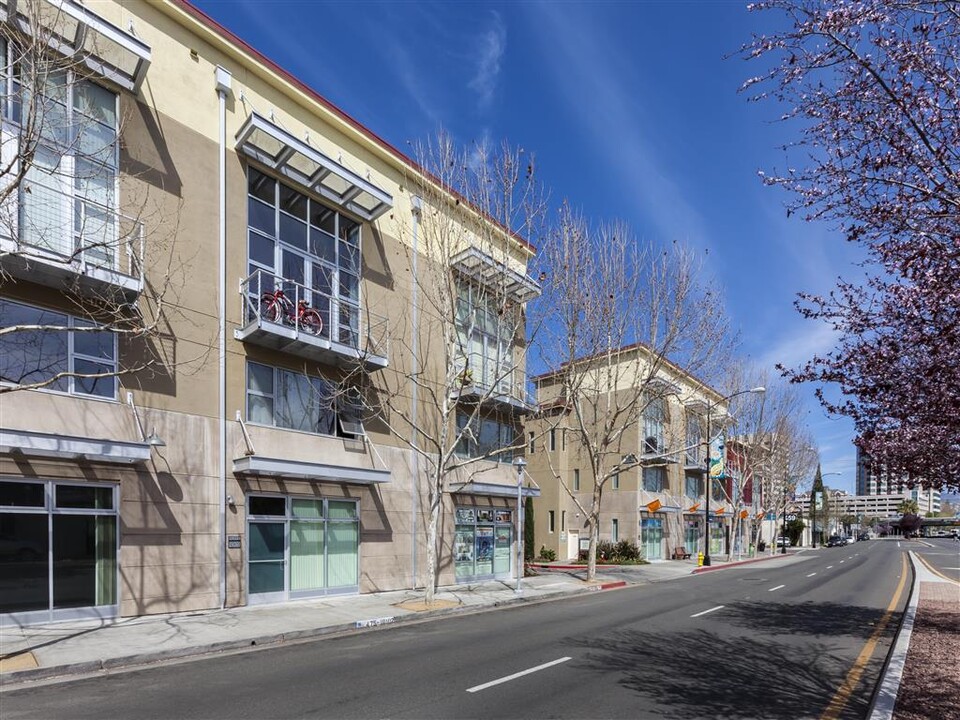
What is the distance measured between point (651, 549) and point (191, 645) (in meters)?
33.3

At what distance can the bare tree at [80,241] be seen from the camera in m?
11.8

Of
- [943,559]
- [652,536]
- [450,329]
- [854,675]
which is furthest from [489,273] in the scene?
[943,559]

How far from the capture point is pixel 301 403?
17.6 metres

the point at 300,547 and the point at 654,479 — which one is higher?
the point at 300,547

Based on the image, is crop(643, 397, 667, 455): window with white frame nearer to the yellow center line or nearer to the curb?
the yellow center line

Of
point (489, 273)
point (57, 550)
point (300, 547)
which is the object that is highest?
point (489, 273)

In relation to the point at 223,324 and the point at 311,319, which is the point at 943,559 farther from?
the point at 223,324

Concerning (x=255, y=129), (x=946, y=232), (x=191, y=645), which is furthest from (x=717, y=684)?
(x=255, y=129)

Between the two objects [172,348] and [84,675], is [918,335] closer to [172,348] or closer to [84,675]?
[84,675]

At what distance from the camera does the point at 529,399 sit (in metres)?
24.0

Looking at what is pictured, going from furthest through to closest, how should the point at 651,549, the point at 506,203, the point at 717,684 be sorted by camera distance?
1. the point at 651,549
2. the point at 506,203
3. the point at 717,684

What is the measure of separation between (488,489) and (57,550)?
1310cm

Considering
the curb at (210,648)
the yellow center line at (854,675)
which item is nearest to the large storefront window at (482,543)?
the curb at (210,648)

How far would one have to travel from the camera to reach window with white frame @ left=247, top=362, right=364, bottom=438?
16500 millimetres
